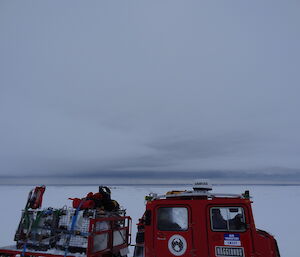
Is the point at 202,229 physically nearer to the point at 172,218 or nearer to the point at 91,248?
the point at 172,218

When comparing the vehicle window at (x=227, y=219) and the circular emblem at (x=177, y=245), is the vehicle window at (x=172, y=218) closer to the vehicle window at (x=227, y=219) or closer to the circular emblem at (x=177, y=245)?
the circular emblem at (x=177, y=245)

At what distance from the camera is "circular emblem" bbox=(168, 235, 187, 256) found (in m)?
5.39

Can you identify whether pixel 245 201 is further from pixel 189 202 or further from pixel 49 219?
pixel 49 219

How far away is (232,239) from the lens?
520 centimetres

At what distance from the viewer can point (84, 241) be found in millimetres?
5910

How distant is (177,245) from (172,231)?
31cm

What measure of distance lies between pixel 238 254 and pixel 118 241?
11.7 feet

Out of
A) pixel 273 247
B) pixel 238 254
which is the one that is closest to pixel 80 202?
pixel 238 254

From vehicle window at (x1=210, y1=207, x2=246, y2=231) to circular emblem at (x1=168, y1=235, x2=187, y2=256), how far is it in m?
0.76

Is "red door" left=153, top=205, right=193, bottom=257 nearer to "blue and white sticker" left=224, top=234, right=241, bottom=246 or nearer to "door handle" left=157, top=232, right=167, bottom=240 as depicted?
"door handle" left=157, top=232, right=167, bottom=240

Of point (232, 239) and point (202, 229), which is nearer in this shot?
point (232, 239)

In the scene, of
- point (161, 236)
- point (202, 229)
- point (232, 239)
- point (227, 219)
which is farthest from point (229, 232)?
point (161, 236)

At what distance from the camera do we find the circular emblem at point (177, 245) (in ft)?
17.7

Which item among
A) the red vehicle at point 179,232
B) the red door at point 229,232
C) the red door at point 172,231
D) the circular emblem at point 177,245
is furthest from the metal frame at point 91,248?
the red door at point 229,232
